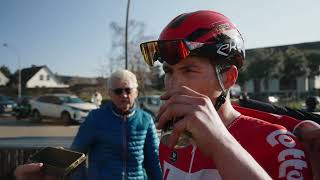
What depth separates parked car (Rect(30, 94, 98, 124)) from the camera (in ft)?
76.9

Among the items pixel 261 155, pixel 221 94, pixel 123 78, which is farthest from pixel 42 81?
pixel 261 155

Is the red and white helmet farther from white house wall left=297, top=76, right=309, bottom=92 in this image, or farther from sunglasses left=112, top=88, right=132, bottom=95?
white house wall left=297, top=76, right=309, bottom=92

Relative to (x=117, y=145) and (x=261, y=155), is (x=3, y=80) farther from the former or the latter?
(x=261, y=155)

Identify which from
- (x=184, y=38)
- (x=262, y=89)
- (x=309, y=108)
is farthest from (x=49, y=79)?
(x=184, y=38)

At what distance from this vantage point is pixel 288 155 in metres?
1.58

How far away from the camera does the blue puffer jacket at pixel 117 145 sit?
3631mm

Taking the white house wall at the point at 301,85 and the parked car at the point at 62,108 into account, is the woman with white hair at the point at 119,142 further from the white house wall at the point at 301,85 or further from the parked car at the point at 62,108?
the white house wall at the point at 301,85

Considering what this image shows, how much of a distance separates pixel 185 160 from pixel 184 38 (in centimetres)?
53

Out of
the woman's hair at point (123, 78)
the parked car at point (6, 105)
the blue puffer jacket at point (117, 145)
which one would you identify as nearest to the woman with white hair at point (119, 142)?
the blue puffer jacket at point (117, 145)

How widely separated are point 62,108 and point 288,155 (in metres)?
23.2

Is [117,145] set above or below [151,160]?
above

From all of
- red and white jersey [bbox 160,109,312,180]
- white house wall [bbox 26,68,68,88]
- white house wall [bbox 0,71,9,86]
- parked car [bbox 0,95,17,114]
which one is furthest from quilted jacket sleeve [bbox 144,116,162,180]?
white house wall [bbox 0,71,9,86]

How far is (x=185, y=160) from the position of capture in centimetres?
189

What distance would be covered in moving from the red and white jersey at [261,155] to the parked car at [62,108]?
2117 centimetres
